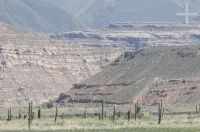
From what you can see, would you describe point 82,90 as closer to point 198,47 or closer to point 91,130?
point 198,47

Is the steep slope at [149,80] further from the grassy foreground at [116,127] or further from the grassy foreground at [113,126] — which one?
the grassy foreground at [116,127]

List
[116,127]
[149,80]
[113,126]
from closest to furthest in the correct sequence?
1. [116,127]
2. [113,126]
3. [149,80]

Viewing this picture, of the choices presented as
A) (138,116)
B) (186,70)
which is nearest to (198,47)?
(186,70)

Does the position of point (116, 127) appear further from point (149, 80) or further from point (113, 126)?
point (149, 80)

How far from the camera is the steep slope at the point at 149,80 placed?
156125mm

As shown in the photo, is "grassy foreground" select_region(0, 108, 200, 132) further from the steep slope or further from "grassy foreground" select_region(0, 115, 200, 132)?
the steep slope

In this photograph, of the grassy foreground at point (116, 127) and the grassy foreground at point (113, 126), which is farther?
the grassy foreground at point (113, 126)

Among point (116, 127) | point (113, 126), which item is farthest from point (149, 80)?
point (116, 127)

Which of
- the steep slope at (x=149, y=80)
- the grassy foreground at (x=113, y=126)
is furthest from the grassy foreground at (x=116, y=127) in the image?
the steep slope at (x=149, y=80)

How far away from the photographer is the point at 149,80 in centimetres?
16562

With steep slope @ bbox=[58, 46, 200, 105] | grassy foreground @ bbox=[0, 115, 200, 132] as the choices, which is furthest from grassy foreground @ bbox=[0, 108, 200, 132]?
steep slope @ bbox=[58, 46, 200, 105]

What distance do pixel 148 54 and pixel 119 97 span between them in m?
29.4

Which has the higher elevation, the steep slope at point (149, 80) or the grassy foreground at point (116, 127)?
the steep slope at point (149, 80)

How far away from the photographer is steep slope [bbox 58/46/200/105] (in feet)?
512
